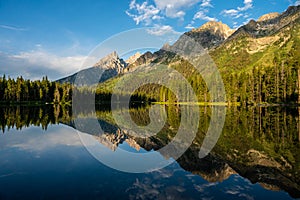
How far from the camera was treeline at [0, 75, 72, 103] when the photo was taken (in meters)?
110

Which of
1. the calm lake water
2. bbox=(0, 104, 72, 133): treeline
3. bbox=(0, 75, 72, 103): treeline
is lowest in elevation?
bbox=(0, 104, 72, 133): treeline

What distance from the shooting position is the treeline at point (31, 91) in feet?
362

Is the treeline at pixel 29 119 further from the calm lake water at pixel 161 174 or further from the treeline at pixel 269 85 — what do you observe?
the treeline at pixel 269 85

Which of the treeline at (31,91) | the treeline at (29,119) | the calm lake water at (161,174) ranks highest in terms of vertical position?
the treeline at (31,91)

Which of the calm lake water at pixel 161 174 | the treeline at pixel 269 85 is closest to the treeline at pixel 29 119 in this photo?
the calm lake water at pixel 161 174

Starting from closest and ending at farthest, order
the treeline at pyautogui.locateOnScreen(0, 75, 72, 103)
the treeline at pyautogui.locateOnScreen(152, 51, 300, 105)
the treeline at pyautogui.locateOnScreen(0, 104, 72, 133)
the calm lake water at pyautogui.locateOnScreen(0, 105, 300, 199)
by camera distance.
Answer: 1. the calm lake water at pyautogui.locateOnScreen(0, 105, 300, 199)
2. the treeline at pyautogui.locateOnScreen(0, 104, 72, 133)
3. the treeline at pyautogui.locateOnScreen(152, 51, 300, 105)
4. the treeline at pyautogui.locateOnScreen(0, 75, 72, 103)

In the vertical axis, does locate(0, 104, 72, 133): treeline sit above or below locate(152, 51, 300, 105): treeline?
below

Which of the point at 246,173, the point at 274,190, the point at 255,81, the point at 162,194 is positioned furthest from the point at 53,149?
the point at 255,81

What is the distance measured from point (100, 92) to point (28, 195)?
16157 centimetres

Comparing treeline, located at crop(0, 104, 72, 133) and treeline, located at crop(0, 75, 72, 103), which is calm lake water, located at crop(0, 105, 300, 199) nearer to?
Result: treeline, located at crop(0, 104, 72, 133)

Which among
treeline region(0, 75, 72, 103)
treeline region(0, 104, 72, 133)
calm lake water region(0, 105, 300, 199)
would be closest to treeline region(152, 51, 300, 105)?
treeline region(0, 104, 72, 133)

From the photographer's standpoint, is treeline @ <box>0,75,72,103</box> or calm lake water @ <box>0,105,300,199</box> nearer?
calm lake water @ <box>0,105,300,199</box>

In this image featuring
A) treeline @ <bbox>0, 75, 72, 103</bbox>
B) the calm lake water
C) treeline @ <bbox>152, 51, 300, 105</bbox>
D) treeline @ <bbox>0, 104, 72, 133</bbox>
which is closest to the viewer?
the calm lake water

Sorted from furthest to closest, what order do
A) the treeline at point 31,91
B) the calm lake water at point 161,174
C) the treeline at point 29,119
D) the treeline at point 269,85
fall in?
the treeline at point 31,91, the treeline at point 269,85, the treeline at point 29,119, the calm lake water at point 161,174
